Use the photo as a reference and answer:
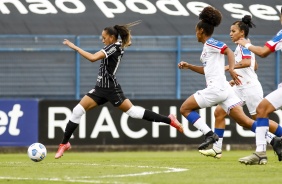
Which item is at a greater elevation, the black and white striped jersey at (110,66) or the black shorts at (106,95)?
the black and white striped jersey at (110,66)

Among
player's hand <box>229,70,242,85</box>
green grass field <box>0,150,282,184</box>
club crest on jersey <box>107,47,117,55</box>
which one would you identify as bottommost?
green grass field <box>0,150,282,184</box>

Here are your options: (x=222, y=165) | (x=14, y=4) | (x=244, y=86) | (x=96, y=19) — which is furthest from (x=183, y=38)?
(x=222, y=165)

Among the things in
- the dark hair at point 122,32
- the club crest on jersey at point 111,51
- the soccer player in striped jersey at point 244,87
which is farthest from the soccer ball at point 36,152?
the soccer player in striped jersey at point 244,87

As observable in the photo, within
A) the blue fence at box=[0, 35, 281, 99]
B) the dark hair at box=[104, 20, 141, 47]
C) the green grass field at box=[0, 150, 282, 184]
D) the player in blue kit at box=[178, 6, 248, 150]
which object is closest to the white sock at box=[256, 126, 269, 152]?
the green grass field at box=[0, 150, 282, 184]

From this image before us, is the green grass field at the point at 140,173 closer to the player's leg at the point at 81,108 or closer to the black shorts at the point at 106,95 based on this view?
the player's leg at the point at 81,108

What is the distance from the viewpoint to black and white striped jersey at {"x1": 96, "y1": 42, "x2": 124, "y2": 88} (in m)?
15.3

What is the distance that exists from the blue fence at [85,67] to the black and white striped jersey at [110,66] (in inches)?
273

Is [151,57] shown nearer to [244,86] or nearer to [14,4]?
[14,4]

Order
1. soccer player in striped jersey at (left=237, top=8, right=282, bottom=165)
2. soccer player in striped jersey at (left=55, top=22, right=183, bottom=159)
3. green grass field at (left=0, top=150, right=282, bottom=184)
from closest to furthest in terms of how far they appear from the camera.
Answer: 1. green grass field at (left=0, top=150, right=282, bottom=184)
2. soccer player in striped jersey at (left=237, top=8, right=282, bottom=165)
3. soccer player in striped jersey at (left=55, top=22, right=183, bottom=159)

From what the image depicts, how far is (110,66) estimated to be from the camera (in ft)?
50.8

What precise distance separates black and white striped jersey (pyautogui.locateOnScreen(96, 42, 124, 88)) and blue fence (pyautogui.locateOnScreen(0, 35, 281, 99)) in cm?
693

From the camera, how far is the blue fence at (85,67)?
73.7 ft

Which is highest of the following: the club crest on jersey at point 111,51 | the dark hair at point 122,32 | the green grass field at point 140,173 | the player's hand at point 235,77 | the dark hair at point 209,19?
the dark hair at point 209,19

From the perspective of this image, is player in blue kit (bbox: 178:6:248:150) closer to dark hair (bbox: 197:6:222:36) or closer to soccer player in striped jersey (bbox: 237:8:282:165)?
dark hair (bbox: 197:6:222:36)
